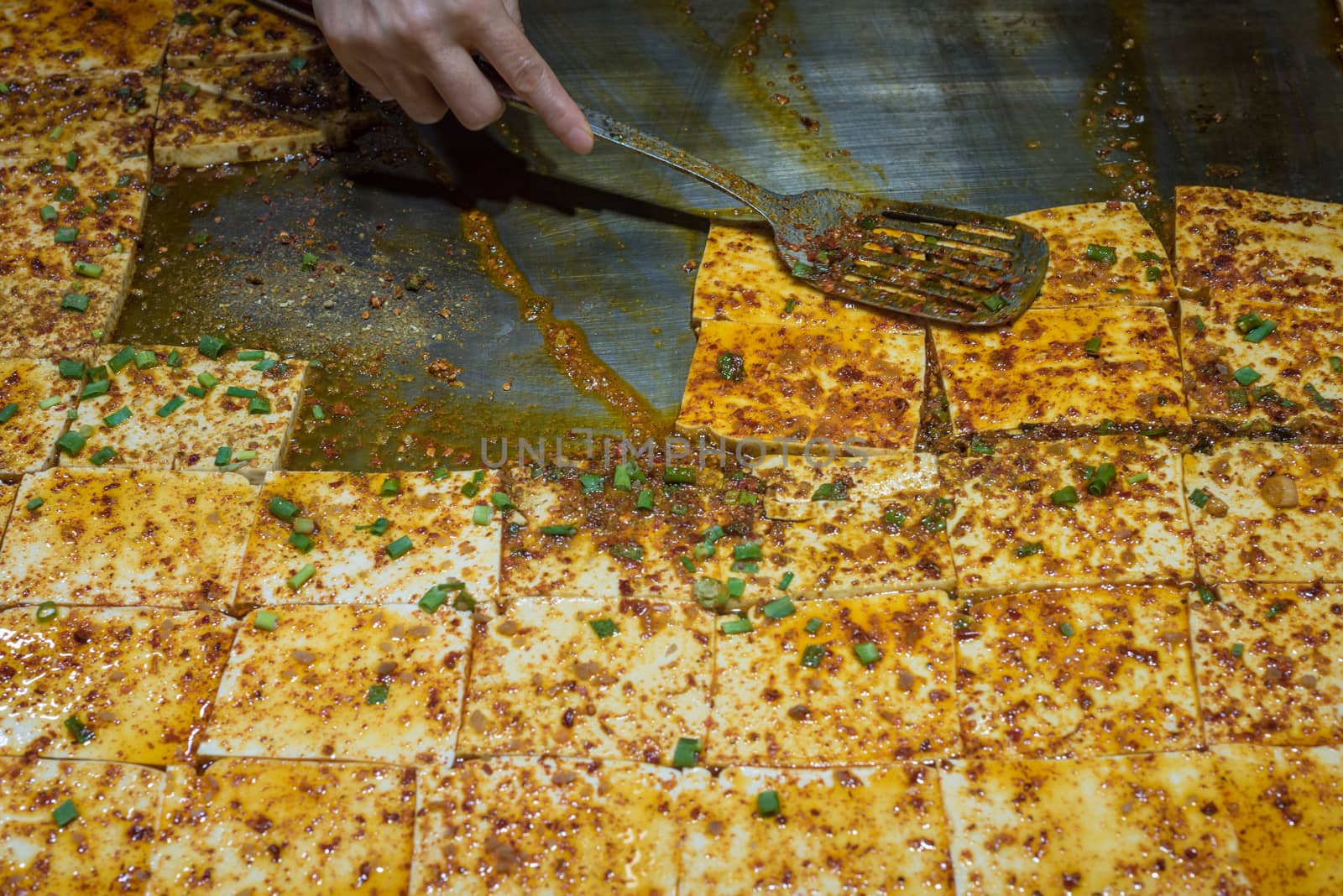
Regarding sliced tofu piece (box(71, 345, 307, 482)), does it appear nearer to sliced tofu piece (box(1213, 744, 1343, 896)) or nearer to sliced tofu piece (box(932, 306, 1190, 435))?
sliced tofu piece (box(932, 306, 1190, 435))

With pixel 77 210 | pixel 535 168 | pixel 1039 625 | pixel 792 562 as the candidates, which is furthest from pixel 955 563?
pixel 77 210

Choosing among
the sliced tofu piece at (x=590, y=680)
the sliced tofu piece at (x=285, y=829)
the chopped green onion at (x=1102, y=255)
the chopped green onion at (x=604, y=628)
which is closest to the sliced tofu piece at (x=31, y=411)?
the sliced tofu piece at (x=285, y=829)

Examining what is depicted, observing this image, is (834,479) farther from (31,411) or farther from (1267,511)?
(31,411)

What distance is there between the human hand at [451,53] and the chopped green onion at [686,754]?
198cm

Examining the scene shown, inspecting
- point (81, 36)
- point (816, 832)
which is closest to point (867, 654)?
point (816, 832)

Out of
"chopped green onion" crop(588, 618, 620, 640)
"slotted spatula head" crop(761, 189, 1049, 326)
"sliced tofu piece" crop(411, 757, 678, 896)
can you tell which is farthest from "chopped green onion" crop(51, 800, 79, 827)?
"slotted spatula head" crop(761, 189, 1049, 326)

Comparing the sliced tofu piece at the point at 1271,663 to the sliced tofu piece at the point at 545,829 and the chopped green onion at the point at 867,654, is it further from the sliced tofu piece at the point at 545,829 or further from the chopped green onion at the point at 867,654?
the sliced tofu piece at the point at 545,829

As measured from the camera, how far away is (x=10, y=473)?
345 cm

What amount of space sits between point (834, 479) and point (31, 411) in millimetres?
2748

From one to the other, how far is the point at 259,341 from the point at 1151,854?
A: 3364 millimetres

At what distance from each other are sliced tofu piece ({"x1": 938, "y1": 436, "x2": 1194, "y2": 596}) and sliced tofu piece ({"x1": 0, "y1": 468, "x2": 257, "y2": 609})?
2.29 metres

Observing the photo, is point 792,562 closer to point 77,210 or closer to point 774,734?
point 774,734

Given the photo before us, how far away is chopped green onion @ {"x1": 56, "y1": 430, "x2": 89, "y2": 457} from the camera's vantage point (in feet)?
11.3

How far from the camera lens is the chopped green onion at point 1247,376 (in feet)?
11.5
